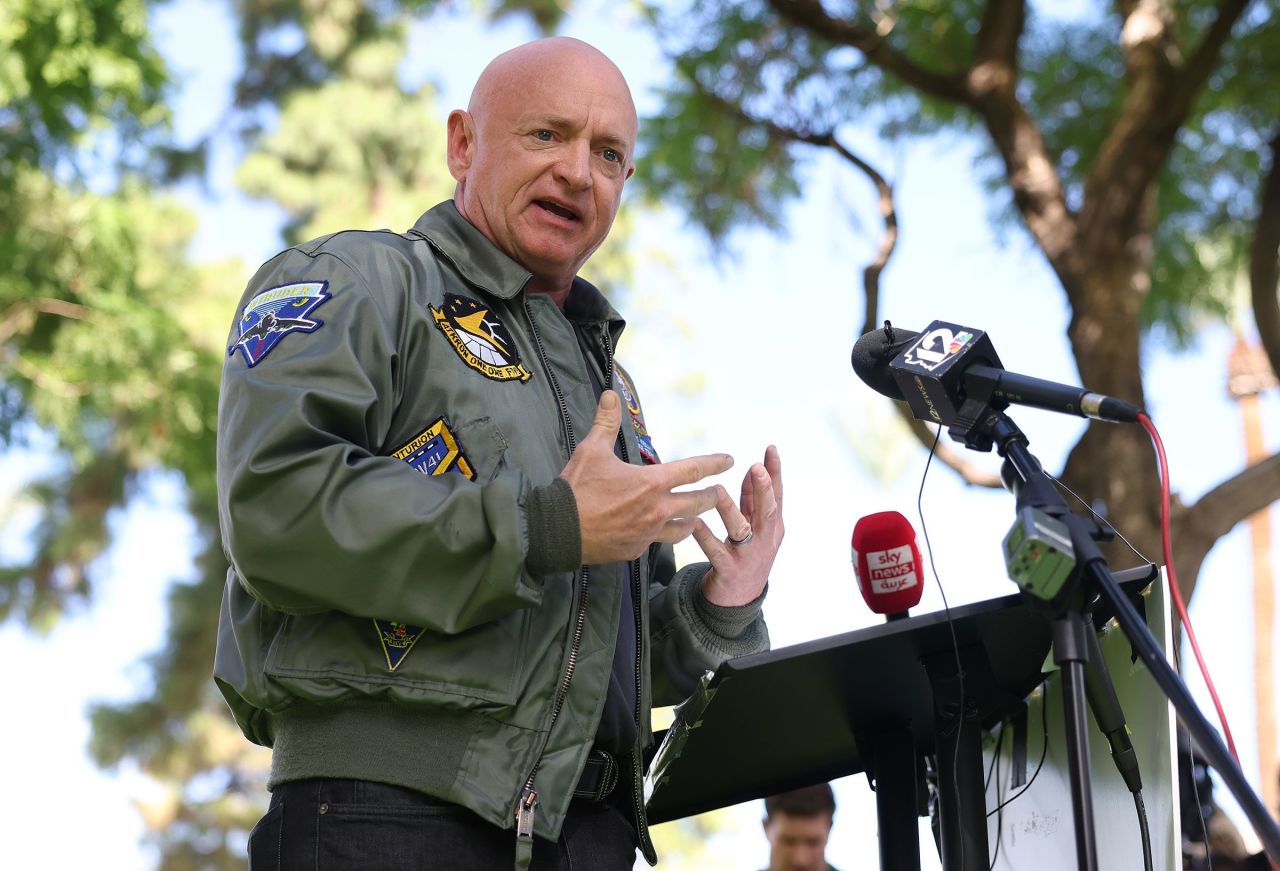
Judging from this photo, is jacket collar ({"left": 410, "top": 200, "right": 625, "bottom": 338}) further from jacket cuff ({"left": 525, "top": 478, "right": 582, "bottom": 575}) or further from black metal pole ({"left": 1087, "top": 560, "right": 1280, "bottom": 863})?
black metal pole ({"left": 1087, "top": 560, "right": 1280, "bottom": 863})

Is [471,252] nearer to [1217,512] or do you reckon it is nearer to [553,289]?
[553,289]

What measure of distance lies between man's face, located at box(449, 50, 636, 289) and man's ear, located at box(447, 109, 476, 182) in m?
0.06

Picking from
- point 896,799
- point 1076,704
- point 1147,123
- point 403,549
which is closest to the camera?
point 1076,704

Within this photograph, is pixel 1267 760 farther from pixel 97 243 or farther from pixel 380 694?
pixel 380 694

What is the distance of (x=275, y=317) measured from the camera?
6.79 feet

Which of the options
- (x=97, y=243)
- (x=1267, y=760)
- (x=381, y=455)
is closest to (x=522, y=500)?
(x=381, y=455)

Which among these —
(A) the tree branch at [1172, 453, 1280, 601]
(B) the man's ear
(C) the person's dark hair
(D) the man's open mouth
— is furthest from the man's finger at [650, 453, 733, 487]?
(A) the tree branch at [1172, 453, 1280, 601]

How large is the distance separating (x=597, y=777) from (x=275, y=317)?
0.84 m

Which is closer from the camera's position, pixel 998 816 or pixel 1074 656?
pixel 1074 656

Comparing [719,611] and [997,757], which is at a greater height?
[719,611]

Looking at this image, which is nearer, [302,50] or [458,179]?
[458,179]

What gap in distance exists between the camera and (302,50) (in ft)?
54.9

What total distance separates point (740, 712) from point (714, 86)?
18.6 ft

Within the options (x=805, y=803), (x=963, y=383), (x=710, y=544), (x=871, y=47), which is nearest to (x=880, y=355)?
(x=963, y=383)
